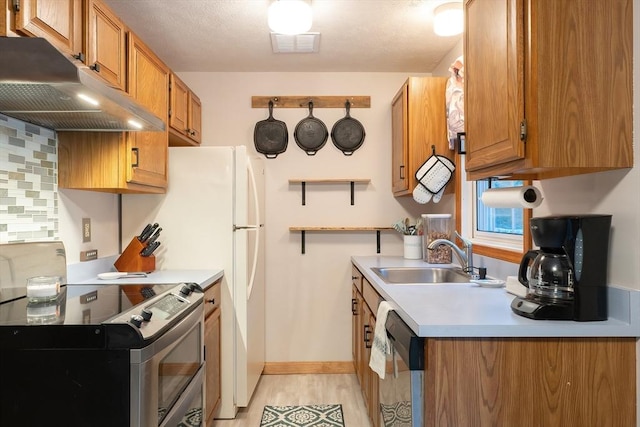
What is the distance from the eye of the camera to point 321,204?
3.53 meters

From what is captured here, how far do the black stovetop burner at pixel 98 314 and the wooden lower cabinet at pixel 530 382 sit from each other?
2.95 ft

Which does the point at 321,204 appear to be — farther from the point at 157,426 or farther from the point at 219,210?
the point at 157,426

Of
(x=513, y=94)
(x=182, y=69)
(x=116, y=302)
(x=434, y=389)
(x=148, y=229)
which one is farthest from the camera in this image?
(x=182, y=69)

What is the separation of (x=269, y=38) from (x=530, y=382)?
2.47 meters

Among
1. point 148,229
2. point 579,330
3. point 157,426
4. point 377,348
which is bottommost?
point 157,426

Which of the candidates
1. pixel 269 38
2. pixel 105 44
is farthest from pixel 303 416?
pixel 269 38

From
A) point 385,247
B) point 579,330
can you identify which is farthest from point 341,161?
point 579,330

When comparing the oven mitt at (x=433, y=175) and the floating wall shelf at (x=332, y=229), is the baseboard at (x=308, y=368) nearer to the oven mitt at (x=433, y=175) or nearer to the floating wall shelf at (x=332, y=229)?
the floating wall shelf at (x=332, y=229)

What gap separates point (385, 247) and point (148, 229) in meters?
1.81

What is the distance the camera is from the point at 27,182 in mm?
1934

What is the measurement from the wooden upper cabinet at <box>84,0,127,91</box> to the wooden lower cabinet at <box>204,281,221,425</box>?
3.80 feet

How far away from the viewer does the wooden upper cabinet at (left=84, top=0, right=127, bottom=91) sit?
1809 mm

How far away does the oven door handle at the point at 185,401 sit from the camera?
1596 millimetres

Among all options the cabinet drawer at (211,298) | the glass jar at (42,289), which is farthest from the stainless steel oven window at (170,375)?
the glass jar at (42,289)
